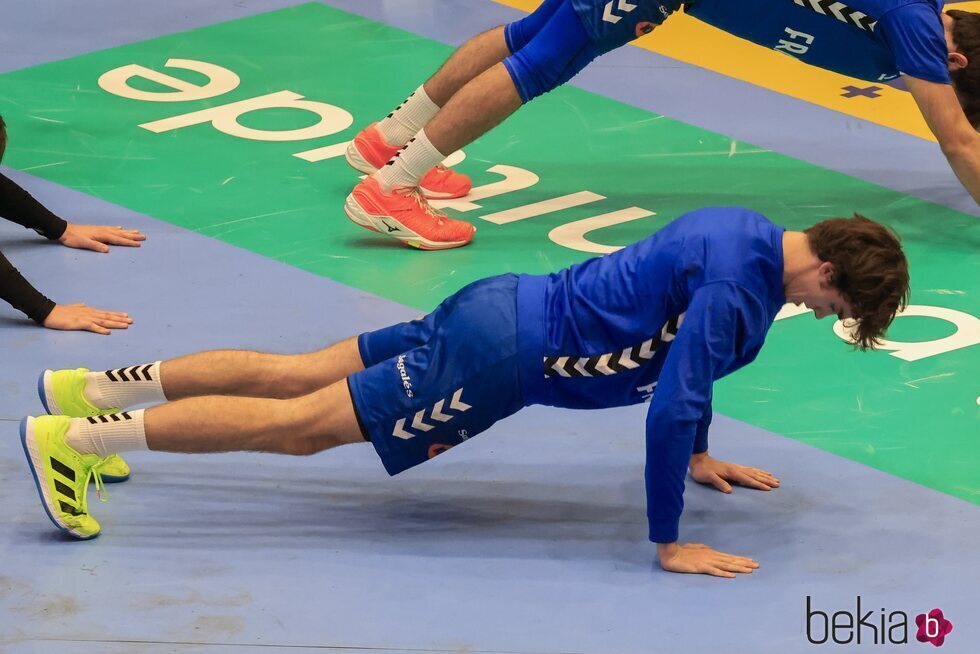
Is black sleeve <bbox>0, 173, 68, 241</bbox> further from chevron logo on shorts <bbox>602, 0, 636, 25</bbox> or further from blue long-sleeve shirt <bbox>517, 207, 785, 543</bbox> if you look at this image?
blue long-sleeve shirt <bbox>517, 207, 785, 543</bbox>

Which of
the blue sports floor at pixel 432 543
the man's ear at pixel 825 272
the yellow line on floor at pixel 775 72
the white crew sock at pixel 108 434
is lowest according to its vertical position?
the blue sports floor at pixel 432 543

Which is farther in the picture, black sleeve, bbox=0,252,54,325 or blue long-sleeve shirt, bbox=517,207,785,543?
black sleeve, bbox=0,252,54,325

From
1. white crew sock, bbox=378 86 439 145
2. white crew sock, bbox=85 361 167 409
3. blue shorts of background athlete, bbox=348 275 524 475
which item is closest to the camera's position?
blue shorts of background athlete, bbox=348 275 524 475

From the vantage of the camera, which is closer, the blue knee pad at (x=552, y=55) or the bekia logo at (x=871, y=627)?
the bekia logo at (x=871, y=627)

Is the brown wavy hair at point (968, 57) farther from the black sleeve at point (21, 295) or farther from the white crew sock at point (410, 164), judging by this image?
the black sleeve at point (21, 295)

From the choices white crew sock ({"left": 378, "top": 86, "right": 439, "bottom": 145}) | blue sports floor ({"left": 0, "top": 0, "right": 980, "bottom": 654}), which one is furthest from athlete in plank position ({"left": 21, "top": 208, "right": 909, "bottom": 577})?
white crew sock ({"left": 378, "top": 86, "right": 439, "bottom": 145})

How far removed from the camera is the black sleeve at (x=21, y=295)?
16.4 feet

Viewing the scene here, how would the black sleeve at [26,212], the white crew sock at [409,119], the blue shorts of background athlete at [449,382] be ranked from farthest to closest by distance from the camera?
the white crew sock at [409,119], the black sleeve at [26,212], the blue shorts of background athlete at [449,382]

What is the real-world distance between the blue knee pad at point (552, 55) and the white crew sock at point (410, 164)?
416 mm

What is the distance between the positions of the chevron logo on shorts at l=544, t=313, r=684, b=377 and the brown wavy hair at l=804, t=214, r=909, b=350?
0.51 meters

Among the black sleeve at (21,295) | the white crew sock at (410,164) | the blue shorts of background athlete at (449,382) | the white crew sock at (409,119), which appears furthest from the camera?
the white crew sock at (409,119)

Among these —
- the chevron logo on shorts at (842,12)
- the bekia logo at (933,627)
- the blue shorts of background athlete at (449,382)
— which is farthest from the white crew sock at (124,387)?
the chevron logo on shorts at (842,12)

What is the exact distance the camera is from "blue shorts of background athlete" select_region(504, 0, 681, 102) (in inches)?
217

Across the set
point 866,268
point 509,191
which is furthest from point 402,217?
point 866,268
